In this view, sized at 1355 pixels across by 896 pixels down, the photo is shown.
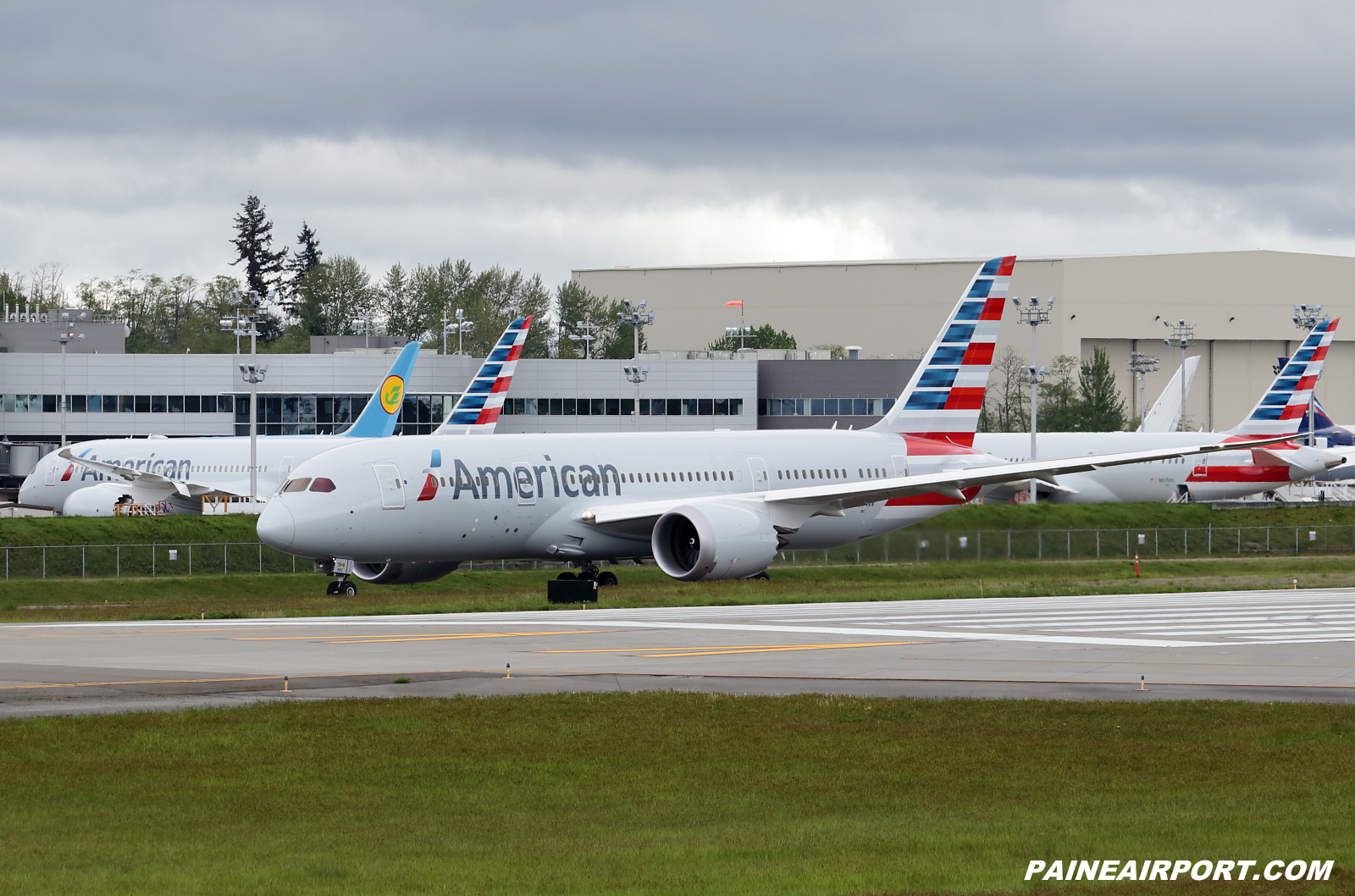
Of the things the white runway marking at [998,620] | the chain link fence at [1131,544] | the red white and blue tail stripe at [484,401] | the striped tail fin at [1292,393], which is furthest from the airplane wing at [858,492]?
the striped tail fin at [1292,393]

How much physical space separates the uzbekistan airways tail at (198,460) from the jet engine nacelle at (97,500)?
1.5 inches

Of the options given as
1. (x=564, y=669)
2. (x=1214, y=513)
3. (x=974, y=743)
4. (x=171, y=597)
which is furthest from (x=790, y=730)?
(x=1214, y=513)

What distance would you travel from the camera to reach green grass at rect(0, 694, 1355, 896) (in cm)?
1150

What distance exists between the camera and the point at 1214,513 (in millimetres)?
78688

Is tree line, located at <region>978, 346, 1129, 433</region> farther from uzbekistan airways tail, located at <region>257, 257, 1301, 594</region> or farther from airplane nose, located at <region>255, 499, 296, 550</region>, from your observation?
airplane nose, located at <region>255, 499, 296, 550</region>

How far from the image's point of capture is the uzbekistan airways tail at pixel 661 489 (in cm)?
4003

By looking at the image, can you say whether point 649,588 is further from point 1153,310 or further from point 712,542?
point 1153,310

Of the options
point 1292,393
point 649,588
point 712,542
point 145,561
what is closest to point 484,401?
point 145,561

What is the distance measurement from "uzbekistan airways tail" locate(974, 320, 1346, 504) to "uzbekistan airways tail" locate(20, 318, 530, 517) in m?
27.3

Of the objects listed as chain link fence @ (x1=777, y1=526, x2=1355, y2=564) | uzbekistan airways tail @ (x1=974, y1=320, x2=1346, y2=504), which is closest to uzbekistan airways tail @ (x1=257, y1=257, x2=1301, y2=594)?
chain link fence @ (x1=777, y1=526, x2=1355, y2=564)

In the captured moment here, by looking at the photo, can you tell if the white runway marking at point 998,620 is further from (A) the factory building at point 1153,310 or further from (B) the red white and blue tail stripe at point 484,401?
(A) the factory building at point 1153,310

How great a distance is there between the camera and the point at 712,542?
41031 millimetres

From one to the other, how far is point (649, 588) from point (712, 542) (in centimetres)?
550

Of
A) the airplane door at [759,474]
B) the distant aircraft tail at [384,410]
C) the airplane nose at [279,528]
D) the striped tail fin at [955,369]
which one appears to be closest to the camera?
the airplane nose at [279,528]
